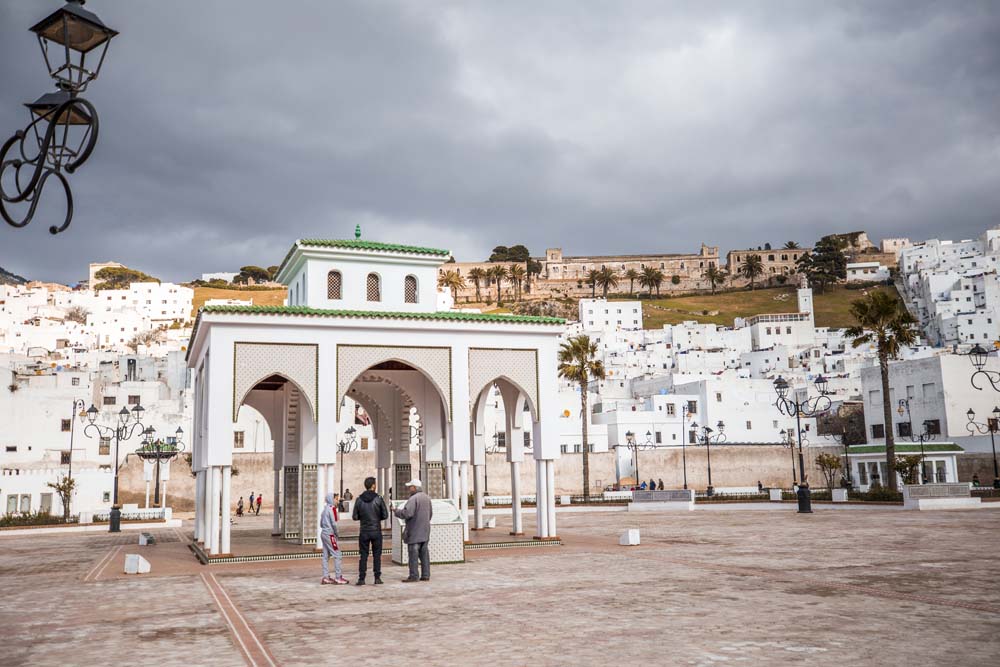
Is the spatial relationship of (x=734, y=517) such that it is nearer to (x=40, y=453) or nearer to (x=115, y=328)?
(x=40, y=453)

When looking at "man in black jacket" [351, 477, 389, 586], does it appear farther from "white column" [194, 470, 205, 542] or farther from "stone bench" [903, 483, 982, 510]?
"stone bench" [903, 483, 982, 510]

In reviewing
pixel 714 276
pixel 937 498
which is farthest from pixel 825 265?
pixel 937 498

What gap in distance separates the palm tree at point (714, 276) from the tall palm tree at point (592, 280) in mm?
22154

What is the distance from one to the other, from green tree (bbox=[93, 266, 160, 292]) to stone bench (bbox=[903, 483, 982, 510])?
140 metres

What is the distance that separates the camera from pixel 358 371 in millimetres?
18984

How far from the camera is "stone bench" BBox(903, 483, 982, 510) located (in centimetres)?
2941

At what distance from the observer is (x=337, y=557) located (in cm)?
1345

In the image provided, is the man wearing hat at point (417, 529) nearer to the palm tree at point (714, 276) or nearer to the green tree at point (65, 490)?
the green tree at point (65, 490)

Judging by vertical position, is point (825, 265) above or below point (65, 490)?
above

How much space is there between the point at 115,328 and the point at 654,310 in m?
84.5

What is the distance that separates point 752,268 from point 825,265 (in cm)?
1387

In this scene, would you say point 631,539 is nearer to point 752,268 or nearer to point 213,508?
point 213,508

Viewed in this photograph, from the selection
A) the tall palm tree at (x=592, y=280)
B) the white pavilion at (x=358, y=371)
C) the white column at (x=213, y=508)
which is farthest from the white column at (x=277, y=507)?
the tall palm tree at (x=592, y=280)

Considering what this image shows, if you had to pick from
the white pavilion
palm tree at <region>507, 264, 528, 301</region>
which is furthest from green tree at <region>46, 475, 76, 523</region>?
palm tree at <region>507, 264, 528, 301</region>
